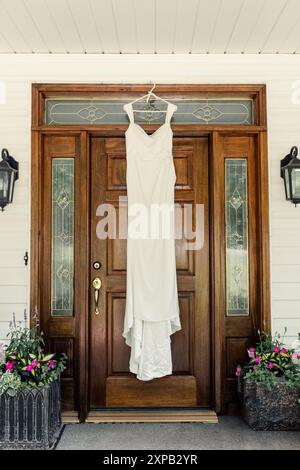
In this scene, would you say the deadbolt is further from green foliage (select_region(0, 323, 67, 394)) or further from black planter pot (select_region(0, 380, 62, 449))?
black planter pot (select_region(0, 380, 62, 449))

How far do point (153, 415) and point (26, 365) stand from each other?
1.00 m

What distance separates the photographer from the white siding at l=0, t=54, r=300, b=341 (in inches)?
135

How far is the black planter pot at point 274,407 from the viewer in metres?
3.08

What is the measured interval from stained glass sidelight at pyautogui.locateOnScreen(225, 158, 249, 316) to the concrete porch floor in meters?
0.82

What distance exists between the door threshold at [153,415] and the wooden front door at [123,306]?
1.8 inches

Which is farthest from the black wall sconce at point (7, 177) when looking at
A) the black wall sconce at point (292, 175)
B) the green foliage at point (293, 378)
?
the green foliage at point (293, 378)

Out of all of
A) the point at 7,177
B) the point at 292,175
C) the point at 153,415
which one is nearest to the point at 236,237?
the point at 292,175

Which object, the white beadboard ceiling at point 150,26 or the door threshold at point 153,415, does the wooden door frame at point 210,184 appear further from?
the white beadboard ceiling at point 150,26

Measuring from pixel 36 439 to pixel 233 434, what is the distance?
128 cm

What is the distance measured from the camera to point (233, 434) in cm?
309

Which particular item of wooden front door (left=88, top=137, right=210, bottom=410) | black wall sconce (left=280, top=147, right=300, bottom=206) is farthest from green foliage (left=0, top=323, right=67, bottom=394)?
black wall sconce (left=280, top=147, right=300, bottom=206)

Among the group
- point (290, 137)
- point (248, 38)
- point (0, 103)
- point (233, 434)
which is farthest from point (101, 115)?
point (233, 434)
